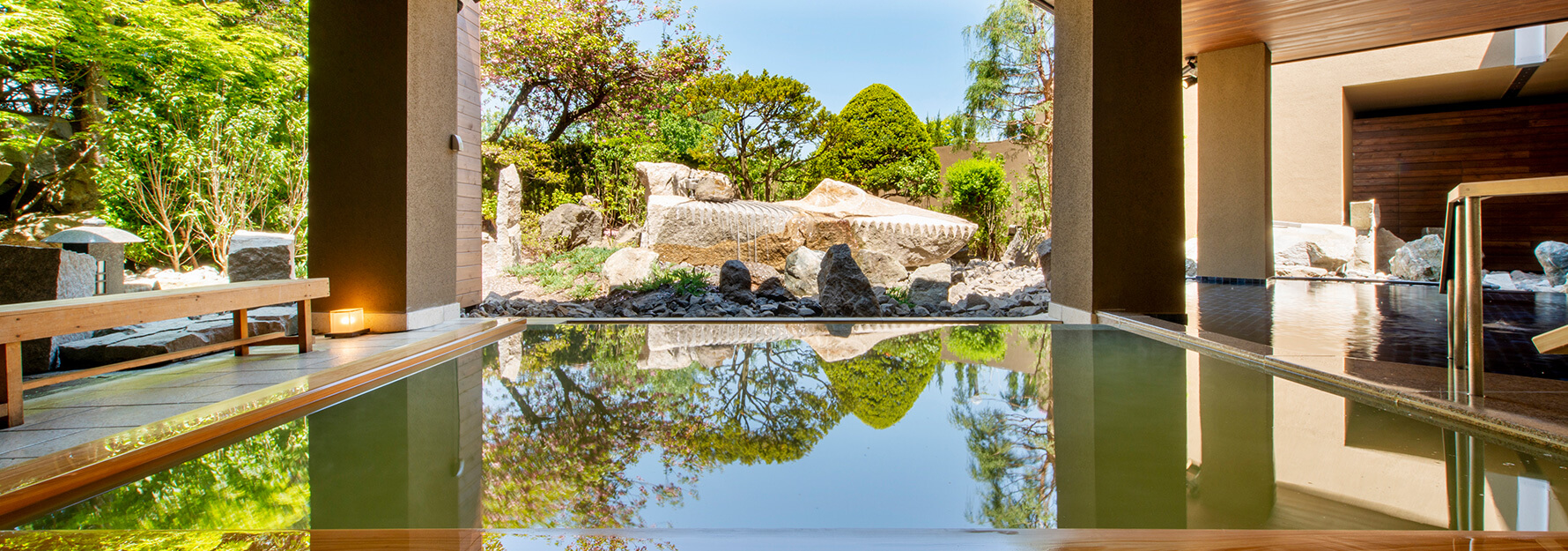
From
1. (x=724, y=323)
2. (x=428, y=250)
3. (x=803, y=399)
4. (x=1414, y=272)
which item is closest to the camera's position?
(x=803, y=399)

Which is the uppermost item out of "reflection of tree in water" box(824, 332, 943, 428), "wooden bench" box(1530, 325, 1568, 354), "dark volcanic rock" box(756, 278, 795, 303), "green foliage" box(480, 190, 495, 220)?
"green foliage" box(480, 190, 495, 220)

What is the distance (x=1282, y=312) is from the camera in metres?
5.06

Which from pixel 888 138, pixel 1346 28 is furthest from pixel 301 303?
pixel 888 138

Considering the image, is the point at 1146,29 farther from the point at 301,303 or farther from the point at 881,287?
the point at 301,303

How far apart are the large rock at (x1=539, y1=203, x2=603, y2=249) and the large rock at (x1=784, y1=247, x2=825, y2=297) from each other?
3895 millimetres

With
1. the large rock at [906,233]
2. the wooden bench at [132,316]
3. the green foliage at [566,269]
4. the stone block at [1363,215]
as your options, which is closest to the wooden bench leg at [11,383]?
the wooden bench at [132,316]

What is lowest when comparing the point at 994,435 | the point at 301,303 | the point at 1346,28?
the point at 994,435

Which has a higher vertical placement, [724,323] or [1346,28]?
[1346,28]

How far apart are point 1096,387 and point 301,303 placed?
3.81 m

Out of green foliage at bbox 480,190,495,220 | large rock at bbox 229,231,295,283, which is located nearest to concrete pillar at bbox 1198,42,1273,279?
large rock at bbox 229,231,295,283

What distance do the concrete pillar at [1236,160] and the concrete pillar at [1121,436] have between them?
471 centimetres

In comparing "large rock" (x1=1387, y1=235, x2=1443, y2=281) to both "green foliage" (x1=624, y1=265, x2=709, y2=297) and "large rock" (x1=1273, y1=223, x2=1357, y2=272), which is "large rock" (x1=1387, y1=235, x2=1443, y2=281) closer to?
"large rock" (x1=1273, y1=223, x2=1357, y2=272)

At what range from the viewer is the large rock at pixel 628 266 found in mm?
7957

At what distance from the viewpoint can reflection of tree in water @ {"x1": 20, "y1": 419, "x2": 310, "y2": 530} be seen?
60.9 inches
